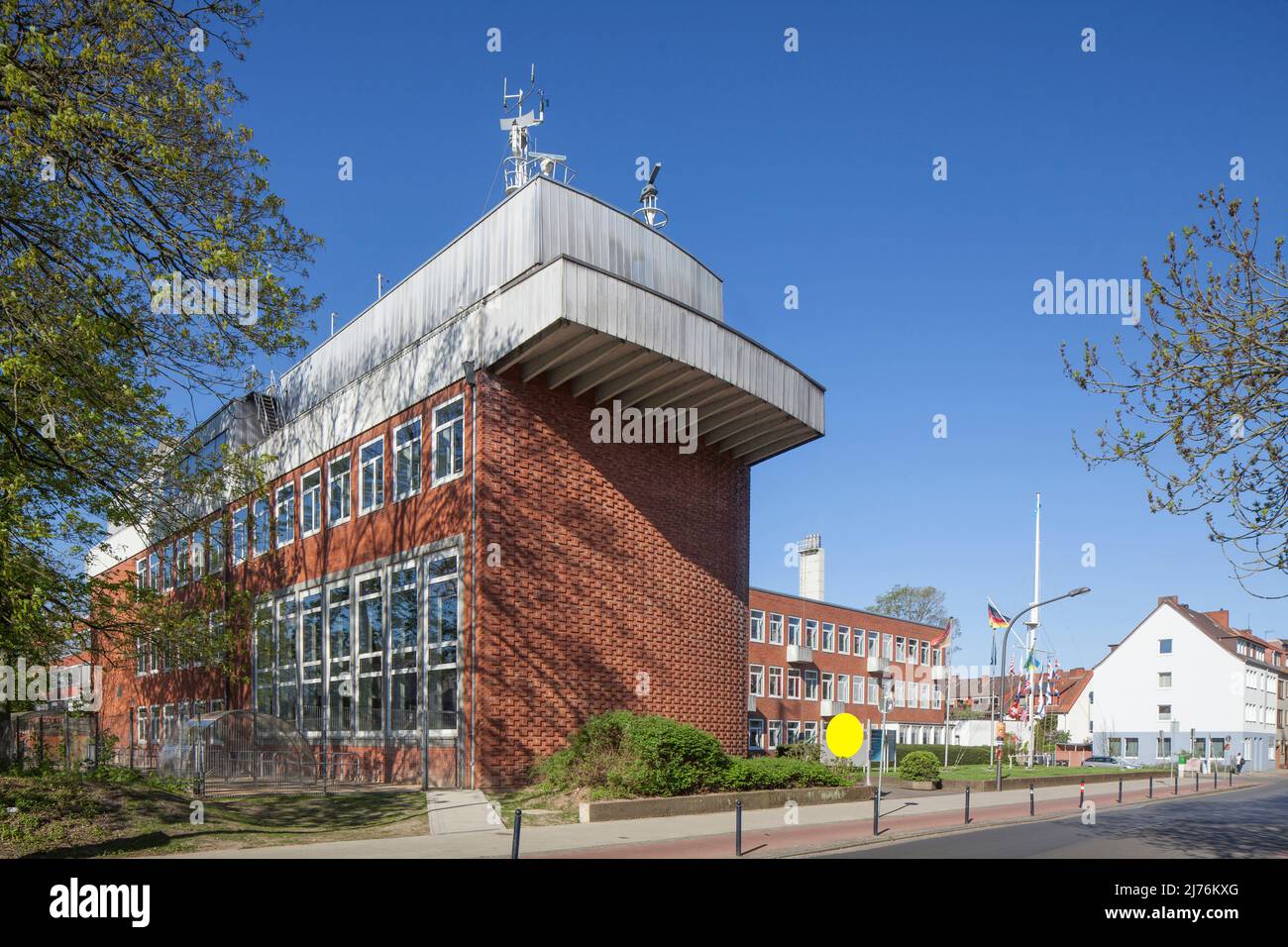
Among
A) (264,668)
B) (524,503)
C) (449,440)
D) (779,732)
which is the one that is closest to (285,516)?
(264,668)

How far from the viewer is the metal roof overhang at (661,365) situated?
895 inches

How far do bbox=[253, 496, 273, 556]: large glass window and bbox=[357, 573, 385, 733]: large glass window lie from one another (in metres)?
6.62

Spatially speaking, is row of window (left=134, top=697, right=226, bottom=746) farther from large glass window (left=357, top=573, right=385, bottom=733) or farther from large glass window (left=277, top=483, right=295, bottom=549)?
large glass window (left=357, top=573, right=385, bottom=733)

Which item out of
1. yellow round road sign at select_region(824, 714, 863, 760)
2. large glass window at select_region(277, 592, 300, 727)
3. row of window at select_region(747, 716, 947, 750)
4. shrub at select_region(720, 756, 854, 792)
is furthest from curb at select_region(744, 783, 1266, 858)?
row of window at select_region(747, 716, 947, 750)

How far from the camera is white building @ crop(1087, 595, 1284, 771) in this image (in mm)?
78688

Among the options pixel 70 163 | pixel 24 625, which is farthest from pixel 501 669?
pixel 70 163

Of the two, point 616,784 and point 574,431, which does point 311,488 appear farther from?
point 616,784

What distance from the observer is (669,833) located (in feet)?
57.7

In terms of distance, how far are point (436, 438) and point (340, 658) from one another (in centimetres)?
780

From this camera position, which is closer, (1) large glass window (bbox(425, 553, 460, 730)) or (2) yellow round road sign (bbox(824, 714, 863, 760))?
(2) yellow round road sign (bbox(824, 714, 863, 760))

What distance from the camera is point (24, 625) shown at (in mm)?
14539

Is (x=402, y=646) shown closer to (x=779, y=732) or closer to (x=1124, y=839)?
(x=1124, y=839)

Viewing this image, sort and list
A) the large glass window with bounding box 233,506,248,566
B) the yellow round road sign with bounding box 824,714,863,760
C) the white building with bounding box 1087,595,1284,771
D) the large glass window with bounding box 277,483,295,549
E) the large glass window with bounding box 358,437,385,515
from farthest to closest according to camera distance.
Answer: the white building with bounding box 1087,595,1284,771 → the large glass window with bounding box 233,506,248,566 → the large glass window with bounding box 277,483,295,549 → the large glass window with bounding box 358,437,385,515 → the yellow round road sign with bounding box 824,714,863,760

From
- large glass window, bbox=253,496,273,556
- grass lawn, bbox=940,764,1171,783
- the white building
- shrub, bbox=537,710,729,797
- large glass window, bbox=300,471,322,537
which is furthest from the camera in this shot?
the white building
